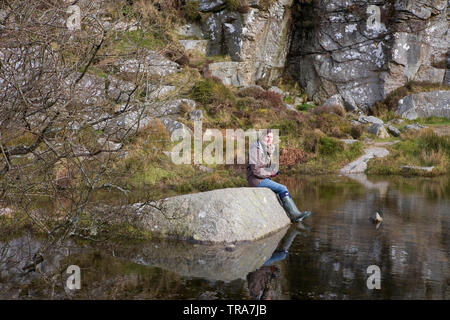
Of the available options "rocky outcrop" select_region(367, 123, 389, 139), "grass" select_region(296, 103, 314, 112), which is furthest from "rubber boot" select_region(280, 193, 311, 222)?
"grass" select_region(296, 103, 314, 112)

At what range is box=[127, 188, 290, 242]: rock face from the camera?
28.4ft

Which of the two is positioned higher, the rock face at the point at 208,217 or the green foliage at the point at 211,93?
the green foliage at the point at 211,93

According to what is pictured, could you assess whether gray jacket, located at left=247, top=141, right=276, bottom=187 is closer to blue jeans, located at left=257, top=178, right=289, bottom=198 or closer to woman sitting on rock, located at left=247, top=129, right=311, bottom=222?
woman sitting on rock, located at left=247, top=129, right=311, bottom=222

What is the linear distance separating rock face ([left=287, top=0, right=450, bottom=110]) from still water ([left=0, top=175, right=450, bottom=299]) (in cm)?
1763

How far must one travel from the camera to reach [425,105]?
82.1ft

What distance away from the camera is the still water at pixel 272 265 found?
6211 millimetres

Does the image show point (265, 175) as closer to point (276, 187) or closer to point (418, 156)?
point (276, 187)

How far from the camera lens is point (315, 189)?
1483 centimetres

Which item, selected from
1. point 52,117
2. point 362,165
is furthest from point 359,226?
point 362,165

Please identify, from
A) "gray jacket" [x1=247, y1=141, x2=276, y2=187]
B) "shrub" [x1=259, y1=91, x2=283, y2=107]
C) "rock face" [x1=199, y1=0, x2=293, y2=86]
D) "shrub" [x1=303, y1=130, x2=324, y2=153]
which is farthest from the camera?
"rock face" [x1=199, y1=0, x2=293, y2=86]

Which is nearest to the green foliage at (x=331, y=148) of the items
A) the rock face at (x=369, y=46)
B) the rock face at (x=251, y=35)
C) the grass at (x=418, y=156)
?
the grass at (x=418, y=156)

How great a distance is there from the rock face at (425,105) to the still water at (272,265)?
1530 centimetres

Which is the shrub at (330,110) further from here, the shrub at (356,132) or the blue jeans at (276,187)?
the blue jeans at (276,187)

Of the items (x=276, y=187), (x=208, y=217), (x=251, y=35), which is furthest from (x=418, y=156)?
(x=208, y=217)
